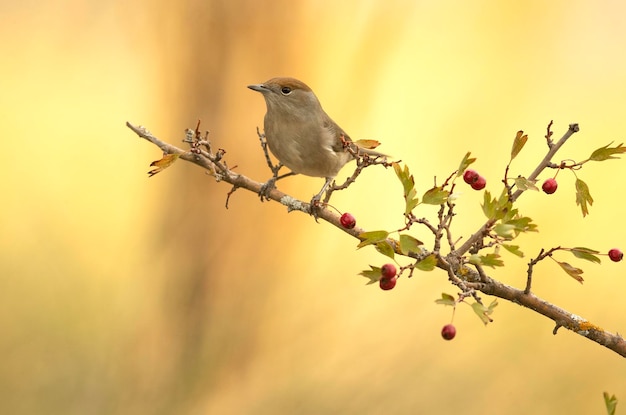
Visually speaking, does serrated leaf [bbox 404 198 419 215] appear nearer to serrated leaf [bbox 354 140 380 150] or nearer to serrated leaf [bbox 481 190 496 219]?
serrated leaf [bbox 481 190 496 219]

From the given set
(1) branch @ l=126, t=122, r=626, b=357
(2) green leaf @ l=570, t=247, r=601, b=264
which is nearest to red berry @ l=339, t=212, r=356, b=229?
(1) branch @ l=126, t=122, r=626, b=357

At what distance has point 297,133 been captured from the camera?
134 centimetres

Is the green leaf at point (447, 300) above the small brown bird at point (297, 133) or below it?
below

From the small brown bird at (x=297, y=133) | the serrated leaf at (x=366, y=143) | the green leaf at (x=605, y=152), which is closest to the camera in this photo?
the green leaf at (x=605, y=152)

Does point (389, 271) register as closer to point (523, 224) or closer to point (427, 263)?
point (427, 263)

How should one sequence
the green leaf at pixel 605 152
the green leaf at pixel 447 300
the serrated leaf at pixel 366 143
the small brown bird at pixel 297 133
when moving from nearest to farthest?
the green leaf at pixel 447 300
the green leaf at pixel 605 152
the serrated leaf at pixel 366 143
the small brown bird at pixel 297 133

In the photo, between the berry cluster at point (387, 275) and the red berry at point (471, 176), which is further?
the red berry at point (471, 176)

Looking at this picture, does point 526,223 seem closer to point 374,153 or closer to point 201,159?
point 201,159

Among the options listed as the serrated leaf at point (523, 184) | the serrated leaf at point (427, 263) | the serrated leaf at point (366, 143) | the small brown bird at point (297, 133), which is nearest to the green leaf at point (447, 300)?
the serrated leaf at point (427, 263)

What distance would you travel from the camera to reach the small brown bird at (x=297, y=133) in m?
1.31

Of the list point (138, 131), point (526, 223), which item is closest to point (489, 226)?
point (526, 223)

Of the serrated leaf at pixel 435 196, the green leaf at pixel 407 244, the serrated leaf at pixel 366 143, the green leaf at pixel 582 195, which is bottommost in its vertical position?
the green leaf at pixel 407 244

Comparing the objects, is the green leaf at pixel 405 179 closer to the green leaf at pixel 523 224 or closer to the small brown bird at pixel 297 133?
the green leaf at pixel 523 224

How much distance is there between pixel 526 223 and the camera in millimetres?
718
